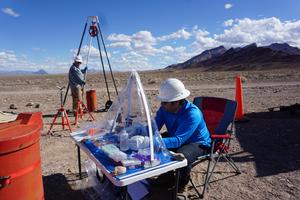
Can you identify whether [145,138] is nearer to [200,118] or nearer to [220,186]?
[200,118]

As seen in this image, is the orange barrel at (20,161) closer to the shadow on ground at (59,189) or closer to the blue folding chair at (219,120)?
the shadow on ground at (59,189)

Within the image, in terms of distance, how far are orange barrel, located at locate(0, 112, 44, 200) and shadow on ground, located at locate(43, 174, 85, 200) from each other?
94 cm

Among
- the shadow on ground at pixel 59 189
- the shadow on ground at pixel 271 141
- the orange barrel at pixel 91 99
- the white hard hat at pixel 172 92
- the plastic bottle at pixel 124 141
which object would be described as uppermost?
the white hard hat at pixel 172 92

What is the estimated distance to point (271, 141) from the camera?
5863mm

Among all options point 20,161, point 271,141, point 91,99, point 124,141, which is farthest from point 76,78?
point 20,161

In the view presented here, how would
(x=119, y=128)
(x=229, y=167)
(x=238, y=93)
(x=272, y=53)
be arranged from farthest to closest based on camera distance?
(x=272, y=53), (x=238, y=93), (x=229, y=167), (x=119, y=128)

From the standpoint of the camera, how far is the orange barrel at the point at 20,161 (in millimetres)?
2502

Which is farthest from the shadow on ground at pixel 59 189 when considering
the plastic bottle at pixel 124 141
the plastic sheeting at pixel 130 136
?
the plastic bottle at pixel 124 141

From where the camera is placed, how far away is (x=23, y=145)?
8.52ft

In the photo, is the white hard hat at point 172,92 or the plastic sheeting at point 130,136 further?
→ the white hard hat at point 172,92

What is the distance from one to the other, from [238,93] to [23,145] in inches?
232

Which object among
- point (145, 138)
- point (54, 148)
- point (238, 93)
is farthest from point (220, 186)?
point (238, 93)

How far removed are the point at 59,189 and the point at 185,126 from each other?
1871 millimetres

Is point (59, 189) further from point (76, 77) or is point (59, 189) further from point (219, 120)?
point (76, 77)
